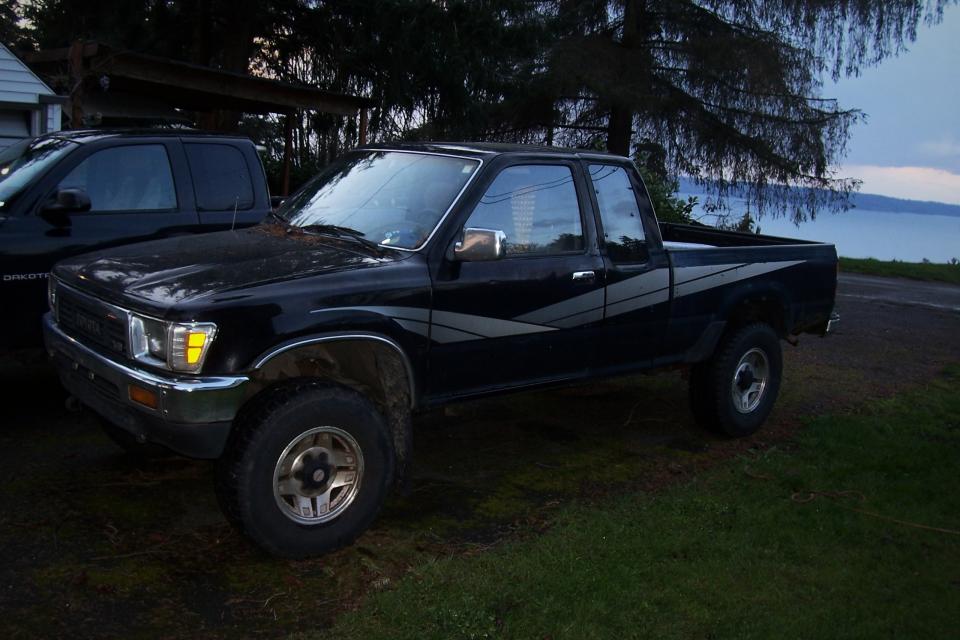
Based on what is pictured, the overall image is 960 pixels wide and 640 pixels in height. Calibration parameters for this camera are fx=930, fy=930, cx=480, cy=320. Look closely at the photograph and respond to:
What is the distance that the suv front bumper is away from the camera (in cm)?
411

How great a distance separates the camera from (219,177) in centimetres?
729

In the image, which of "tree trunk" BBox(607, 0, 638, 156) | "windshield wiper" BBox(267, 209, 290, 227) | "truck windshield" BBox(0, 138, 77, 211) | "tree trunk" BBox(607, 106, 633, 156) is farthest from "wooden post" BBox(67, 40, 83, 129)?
"tree trunk" BBox(607, 106, 633, 156)

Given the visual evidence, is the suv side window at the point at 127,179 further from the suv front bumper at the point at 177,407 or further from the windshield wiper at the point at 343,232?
the suv front bumper at the point at 177,407

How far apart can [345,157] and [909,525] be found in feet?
13.4

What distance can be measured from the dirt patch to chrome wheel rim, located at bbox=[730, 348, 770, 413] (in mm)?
303

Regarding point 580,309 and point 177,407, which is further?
point 580,309

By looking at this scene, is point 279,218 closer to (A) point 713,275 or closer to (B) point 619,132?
(A) point 713,275

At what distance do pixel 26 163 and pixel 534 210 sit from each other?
3.93 m

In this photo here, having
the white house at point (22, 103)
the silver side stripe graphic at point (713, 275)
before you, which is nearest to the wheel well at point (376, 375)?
the silver side stripe graphic at point (713, 275)

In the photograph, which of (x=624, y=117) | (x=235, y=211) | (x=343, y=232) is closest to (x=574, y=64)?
(x=624, y=117)

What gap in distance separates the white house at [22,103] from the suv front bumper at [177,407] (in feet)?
37.1

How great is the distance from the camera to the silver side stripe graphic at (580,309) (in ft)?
16.1

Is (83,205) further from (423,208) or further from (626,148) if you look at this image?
(626,148)

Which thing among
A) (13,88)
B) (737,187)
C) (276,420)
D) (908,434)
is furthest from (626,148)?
(276,420)
